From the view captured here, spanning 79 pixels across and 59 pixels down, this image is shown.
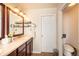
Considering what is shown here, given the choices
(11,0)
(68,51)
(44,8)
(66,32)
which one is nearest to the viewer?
(11,0)

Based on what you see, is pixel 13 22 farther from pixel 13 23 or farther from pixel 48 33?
pixel 48 33

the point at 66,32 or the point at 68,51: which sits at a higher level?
the point at 66,32

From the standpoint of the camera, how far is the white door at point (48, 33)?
4.97 m

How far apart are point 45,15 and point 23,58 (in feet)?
14.2

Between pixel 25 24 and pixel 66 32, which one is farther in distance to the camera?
pixel 25 24

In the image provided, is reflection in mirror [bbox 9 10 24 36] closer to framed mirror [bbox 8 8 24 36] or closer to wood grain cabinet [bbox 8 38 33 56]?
framed mirror [bbox 8 8 24 36]

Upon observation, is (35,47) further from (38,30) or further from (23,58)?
(23,58)

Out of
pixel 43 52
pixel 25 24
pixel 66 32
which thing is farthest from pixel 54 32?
pixel 25 24

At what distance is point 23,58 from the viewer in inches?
29.5

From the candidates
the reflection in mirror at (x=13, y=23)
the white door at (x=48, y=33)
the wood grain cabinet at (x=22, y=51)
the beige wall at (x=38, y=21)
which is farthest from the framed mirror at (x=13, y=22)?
the white door at (x=48, y=33)

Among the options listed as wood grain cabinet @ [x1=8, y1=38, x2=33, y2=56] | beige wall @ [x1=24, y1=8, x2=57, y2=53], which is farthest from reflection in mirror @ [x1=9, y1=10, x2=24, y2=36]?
beige wall @ [x1=24, y1=8, x2=57, y2=53]

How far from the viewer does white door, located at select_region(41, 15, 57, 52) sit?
497cm

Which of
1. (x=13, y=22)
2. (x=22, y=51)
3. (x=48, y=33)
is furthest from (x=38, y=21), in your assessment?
(x=22, y=51)

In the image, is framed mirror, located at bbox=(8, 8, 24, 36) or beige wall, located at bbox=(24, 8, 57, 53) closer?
framed mirror, located at bbox=(8, 8, 24, 36)
